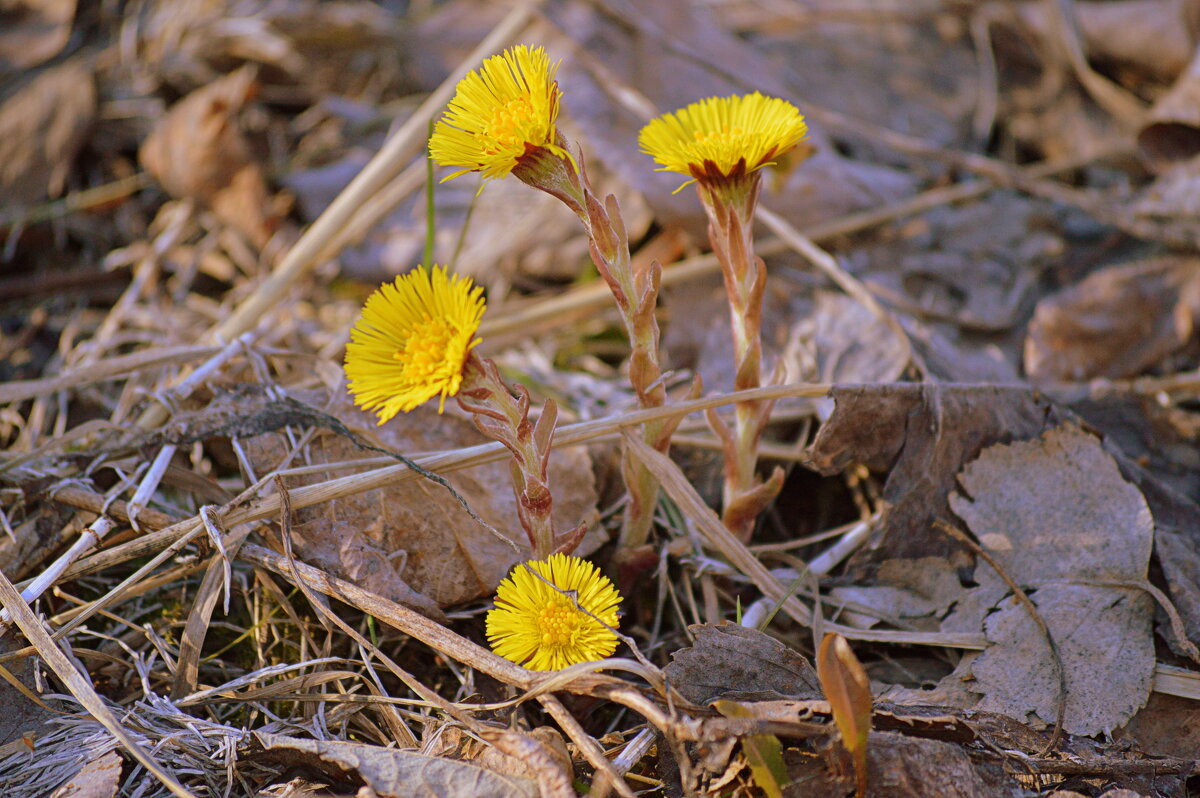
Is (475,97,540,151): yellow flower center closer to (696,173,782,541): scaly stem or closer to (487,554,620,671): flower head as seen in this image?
(696,173,782,541): scaly stem

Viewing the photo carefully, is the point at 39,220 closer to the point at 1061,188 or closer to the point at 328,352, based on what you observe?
the point at 328,352

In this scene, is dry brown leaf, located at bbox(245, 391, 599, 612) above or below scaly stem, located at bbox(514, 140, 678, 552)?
below

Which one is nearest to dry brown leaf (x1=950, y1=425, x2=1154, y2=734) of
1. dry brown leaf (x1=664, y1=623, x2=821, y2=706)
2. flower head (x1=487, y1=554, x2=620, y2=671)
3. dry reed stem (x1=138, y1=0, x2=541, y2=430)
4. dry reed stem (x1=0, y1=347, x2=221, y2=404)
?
dry brown leaf (x1=664, y1=623, x2=821, y2=706)

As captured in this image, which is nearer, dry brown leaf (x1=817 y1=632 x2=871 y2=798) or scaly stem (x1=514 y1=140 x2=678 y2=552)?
dry brown leaf (x1=817 y1=632 x2=871 y2=798)

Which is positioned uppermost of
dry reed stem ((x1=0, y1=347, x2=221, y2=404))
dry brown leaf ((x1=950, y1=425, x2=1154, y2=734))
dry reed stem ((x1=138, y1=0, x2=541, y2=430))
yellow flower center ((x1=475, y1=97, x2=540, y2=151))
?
yellow flower center ((x1=475, y1=97, x2=540, y2=151))

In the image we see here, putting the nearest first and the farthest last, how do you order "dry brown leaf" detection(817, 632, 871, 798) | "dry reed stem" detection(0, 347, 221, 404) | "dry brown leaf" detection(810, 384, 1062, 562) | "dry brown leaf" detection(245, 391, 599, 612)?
1. "dry brown leaf" detection(817, 632, 871, 798)
2. "dry brown leaf" detection(245, 391, 599, 612)
3. "dry brown leaf" detection(810, 384, 1062, 562)
4. "dry reed stem" detection(0, 347, 221, 404)

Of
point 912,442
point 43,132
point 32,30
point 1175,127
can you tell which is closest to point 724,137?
point 912,442

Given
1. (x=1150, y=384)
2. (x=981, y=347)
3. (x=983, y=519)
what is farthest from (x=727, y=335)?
(x=1150, y=384)

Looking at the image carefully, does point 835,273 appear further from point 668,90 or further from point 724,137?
point 668,90

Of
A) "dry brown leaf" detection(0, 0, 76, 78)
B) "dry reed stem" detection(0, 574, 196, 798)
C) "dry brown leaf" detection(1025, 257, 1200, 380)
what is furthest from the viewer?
"dry brown leaf" detection(0, 0, 76, 78)
